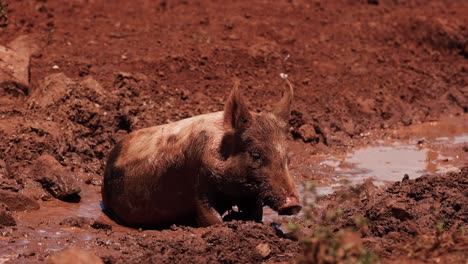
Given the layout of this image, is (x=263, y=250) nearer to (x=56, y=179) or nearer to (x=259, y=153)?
(x=259, y=153)

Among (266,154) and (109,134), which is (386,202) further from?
(109,134)

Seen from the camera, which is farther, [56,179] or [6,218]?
[56,179]

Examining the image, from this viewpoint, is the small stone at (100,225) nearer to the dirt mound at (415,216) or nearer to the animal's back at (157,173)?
the animal's back at (157,173)

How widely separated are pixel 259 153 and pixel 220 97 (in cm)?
609

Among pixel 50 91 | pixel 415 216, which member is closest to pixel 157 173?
pixel 415 216

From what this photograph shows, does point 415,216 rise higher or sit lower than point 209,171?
lower

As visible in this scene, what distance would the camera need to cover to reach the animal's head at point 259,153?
9289 mm

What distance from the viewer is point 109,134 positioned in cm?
1301

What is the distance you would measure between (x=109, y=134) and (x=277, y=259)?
494 centimetres

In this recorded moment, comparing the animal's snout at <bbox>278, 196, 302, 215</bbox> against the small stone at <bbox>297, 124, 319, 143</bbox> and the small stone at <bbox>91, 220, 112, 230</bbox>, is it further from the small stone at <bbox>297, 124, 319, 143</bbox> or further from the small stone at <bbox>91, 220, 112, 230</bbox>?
the small stone at <bbox>297, 124, 319, 143</bbox>

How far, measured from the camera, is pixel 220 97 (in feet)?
50.9

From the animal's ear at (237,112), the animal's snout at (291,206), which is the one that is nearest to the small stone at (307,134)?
the animal's ear at (237,112)

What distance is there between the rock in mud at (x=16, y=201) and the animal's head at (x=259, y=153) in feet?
7.57

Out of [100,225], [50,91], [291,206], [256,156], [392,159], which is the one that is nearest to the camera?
[291,206]
